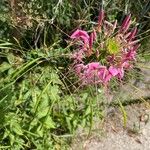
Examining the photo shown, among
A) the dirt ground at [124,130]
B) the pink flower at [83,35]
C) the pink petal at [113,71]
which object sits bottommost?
the dirt ground at [124,130]

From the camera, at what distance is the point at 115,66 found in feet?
7.21

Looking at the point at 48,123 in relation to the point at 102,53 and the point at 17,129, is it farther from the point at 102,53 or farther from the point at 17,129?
the point at 102,53

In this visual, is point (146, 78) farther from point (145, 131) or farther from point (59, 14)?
point (59, 14)

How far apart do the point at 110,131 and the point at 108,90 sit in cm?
25

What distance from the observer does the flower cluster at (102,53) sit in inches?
85.0

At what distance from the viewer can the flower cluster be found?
216 cm

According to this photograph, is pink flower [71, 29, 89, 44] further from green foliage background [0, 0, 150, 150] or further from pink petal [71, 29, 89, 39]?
green foliage background [0, 0, 150, 150]

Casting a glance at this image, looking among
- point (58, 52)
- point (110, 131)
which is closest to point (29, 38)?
point (58, 52)

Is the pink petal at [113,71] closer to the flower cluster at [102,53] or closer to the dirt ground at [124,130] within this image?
the flower cluster at [102,53]

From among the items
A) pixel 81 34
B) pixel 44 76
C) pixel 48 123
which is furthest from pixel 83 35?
pixel 48 123

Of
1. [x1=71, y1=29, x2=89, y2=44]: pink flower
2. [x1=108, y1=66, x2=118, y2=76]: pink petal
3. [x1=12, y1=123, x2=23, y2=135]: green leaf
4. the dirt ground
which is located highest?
[x1=71, y1=29, x2=89, y2=44]: pink flower

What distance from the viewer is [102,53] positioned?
2205 mm

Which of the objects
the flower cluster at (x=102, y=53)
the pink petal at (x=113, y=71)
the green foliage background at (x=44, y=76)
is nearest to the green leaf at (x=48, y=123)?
the green foliage background at (x=44, y=76)

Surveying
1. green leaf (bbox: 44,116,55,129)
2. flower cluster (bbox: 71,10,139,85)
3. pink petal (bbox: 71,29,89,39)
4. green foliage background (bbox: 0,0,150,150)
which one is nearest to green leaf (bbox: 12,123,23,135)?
green foliage background (bbox: 0,0,150,150)
